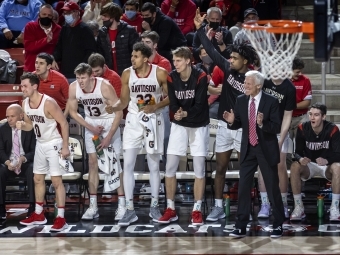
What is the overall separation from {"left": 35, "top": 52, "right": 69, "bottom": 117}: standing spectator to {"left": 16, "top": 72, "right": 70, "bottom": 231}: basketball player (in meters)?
0.47

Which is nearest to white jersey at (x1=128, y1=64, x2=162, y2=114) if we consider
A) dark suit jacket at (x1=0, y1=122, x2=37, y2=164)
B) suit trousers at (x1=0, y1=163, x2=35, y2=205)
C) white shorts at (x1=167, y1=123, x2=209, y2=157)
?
white shorts at (x1=167, y1=123, x2=209, y2=157)

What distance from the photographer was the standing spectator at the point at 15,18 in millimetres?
12266

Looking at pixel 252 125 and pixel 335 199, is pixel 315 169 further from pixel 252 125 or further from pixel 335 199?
pixel 252 125

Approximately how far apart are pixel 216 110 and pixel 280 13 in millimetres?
2962

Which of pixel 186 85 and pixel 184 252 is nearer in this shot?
pixel 184 252

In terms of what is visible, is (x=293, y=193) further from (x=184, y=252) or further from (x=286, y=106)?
(x=184, y=252)

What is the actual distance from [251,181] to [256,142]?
0.42 meters

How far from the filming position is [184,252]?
843 centimetres

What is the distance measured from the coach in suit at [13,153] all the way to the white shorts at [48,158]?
32 centimetres

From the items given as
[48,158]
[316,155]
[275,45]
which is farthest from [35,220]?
[275,45]

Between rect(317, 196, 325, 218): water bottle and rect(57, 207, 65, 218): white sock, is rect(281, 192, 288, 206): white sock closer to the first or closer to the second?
rect(317, 196, 325, 218): water bottle

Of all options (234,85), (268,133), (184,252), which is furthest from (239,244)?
(234,85)

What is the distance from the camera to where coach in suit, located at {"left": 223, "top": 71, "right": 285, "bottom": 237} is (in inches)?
343

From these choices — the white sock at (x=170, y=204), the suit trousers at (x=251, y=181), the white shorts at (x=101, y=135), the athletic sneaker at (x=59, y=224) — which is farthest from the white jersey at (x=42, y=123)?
the suit trousers at (x=251, y=181)
